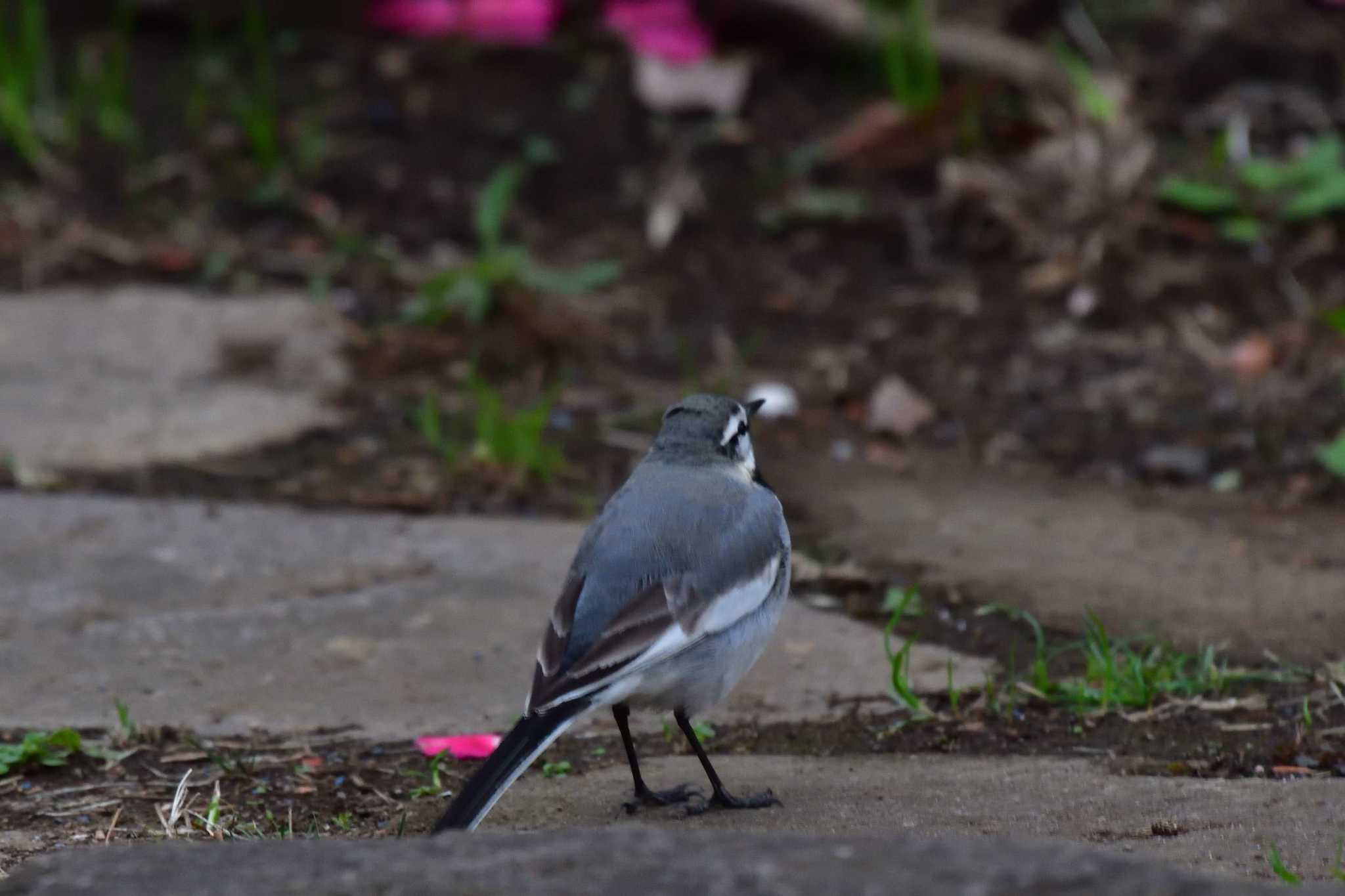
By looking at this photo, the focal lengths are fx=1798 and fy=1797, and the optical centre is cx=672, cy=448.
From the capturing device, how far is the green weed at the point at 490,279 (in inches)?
226

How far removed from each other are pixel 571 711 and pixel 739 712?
0.96m

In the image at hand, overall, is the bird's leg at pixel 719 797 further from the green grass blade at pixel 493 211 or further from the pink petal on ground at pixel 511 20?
the pink petal on ground at pixel 511 20

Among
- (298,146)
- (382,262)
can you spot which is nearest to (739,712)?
(382,262)

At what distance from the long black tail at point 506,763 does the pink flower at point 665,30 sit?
423cm

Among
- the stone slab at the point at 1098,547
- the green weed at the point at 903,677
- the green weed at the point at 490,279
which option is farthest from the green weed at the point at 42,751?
the green weed at the point at 490,279

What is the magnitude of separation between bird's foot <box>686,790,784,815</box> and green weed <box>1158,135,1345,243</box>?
3.64m

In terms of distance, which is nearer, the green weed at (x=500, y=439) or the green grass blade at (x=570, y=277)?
the green weed at (x=500, y=439)

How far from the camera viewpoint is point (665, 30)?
6.77 metres

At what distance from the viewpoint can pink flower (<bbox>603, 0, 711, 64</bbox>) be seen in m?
6.76

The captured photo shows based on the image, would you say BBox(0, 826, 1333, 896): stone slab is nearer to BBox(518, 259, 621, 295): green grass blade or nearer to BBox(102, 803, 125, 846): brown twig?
BBox(102, 803, 125, 846): brown twig

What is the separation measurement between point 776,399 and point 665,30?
1.89m

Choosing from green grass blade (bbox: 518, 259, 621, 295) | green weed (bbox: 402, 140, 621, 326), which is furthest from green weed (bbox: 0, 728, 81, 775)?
green grass blade (bbox: 518, 259, 621, 295)

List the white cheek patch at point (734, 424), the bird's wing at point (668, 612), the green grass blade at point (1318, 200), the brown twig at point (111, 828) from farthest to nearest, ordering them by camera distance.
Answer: the green grass blade at point (1318, 200)
the white cheek patch at point (734, 424)
the brown twig at point (111, 828)
the bird's wing at point (668, 612)

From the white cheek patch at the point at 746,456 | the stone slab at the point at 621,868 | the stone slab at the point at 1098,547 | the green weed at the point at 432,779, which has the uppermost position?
the white cheek patch at the point at 746,456
